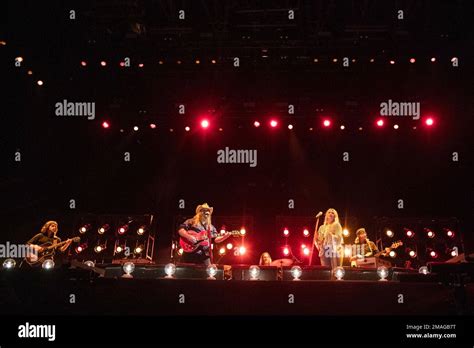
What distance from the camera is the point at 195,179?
10.8m

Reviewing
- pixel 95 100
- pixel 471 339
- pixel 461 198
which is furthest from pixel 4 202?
pixel 461 198

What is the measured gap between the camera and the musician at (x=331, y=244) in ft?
22.5

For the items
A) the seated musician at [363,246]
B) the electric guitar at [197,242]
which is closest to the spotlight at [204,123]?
the electric guitar at [197,242]

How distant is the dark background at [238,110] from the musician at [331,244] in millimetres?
2986

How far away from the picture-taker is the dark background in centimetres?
784

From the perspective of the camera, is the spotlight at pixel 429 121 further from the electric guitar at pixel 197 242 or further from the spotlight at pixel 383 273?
the electric guitar at pixel 197 242

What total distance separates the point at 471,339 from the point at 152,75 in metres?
7.31

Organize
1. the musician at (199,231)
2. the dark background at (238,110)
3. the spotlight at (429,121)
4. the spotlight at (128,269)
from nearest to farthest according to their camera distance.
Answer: the spotlight at (128,269) → the musician at (199,231) → the dark background at (238,110) → the spotlight at (429,121)

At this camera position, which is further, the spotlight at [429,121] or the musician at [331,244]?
the spotlight at [429,121]

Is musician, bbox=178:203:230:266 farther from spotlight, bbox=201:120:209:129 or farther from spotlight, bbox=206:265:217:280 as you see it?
spotlight, bbox=201:120:209:129

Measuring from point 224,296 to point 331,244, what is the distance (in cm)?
287

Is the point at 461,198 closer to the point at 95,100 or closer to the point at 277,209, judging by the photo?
the point at 277,209

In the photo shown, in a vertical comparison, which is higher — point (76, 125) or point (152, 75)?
point (152, 75)

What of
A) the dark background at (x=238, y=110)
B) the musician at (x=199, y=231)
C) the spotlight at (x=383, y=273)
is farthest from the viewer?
the dark background at (x=238, y=110)
